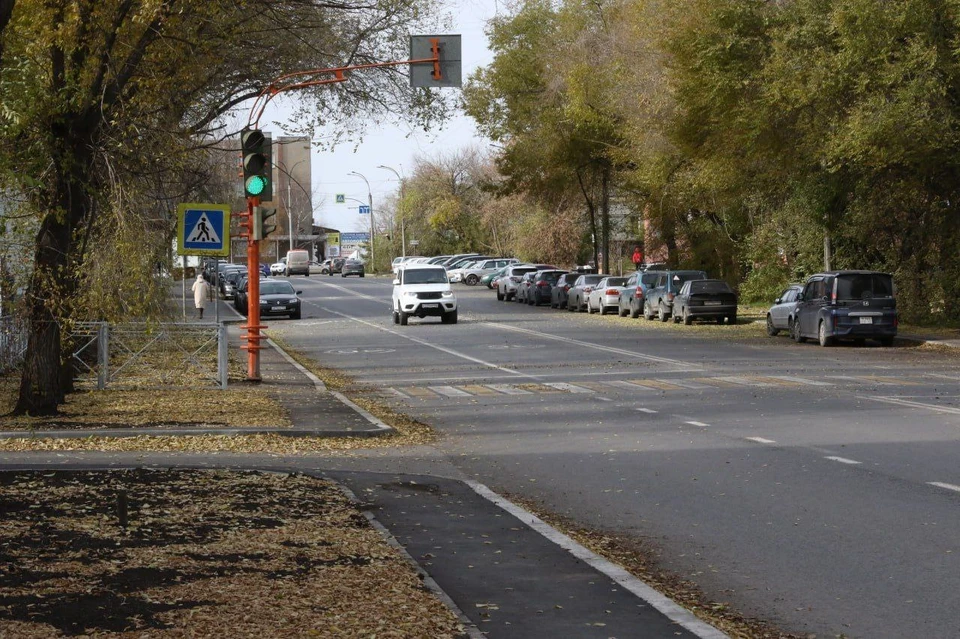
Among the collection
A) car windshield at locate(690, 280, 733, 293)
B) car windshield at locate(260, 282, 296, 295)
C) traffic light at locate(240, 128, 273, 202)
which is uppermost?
traffic light at locate(240, 128, 273, 202)

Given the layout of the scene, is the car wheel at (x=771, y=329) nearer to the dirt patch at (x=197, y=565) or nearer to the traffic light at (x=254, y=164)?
the traffic light at (x=254, y=164)

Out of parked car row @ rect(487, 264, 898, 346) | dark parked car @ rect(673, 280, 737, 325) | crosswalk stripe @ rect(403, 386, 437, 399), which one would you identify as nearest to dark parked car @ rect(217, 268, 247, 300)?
parked car row @ rect(487, 264, 898, 346)

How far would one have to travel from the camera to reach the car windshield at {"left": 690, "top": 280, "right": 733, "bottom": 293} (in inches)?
1721

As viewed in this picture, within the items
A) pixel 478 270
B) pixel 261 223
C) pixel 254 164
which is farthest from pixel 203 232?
pixel 478 270

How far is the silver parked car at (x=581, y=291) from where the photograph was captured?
183ft

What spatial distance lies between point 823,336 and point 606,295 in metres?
20.5

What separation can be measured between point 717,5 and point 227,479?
2607 centimetres

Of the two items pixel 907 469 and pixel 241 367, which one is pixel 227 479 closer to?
pixel 907 469

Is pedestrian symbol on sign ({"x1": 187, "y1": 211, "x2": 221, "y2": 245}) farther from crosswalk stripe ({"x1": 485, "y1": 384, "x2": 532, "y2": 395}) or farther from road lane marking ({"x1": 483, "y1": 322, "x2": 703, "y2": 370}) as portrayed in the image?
road lane marking ({"x1": 483, "y1": 322, "x2": 703, "y2": 370})

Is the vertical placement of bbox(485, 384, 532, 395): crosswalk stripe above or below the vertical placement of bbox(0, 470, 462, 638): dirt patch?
below

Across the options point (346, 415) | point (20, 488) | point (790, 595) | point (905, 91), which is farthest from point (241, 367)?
point (790, 595)

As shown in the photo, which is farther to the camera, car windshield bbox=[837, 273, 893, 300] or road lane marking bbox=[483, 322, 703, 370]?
car windshield bbox=[837, 273, 893, 300]

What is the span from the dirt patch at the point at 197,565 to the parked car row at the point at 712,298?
22898mm

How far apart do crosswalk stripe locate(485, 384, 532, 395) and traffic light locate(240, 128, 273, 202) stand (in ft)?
16.2
